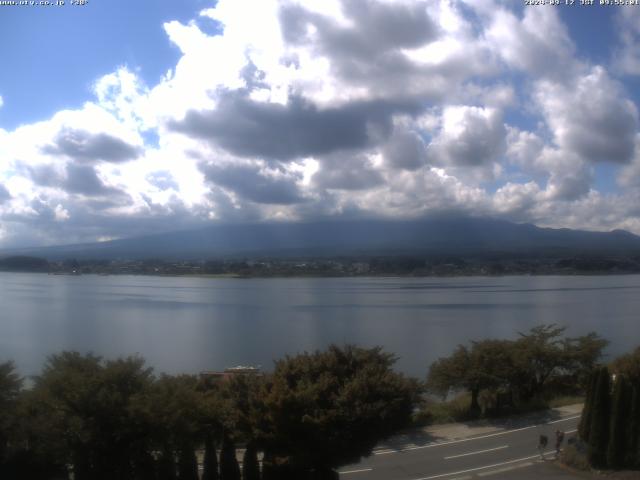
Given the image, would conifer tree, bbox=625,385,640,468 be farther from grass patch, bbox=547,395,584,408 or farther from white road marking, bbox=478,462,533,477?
grass patch, bbox=547,395,584,408

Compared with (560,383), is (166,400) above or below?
above

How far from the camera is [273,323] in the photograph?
1609 inches

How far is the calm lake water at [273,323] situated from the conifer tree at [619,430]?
1398 cm

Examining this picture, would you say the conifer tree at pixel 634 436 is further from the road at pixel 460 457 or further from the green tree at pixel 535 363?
the green tree at pixel 535 363

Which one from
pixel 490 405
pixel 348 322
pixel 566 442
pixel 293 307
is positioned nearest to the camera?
pixel 566 442

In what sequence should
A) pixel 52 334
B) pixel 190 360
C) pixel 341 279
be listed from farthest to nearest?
pixel 341 279, pixel 52 334, pixel 190 360

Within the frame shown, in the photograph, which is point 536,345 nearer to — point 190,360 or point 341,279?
point 190,360

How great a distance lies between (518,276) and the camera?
4299 inches

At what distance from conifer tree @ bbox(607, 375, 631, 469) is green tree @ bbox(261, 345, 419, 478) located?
340 centimetres

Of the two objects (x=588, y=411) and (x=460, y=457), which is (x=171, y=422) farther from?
(x=588, y=411)

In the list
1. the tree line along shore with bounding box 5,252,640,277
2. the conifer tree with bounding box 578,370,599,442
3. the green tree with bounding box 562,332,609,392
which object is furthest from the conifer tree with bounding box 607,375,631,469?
the tree line along shore with bounding box 5,252,640,277

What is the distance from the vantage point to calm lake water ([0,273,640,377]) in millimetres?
29656

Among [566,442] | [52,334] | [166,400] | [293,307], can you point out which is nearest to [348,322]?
[293,307]

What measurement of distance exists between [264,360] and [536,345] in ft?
42.3
